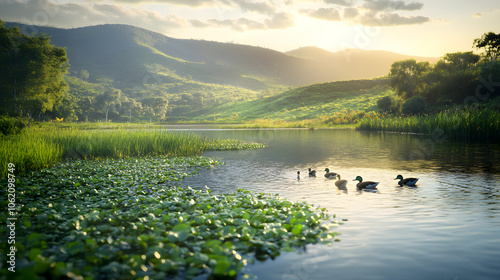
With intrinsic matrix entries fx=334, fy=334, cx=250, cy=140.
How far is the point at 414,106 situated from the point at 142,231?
189 ft

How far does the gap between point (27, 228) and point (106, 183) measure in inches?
241

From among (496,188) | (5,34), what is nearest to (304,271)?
(496,188)

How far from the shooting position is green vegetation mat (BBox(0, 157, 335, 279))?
20.7 ft

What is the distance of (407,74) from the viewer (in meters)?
70.2

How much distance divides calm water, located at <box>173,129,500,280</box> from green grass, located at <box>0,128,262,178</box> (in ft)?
22.3

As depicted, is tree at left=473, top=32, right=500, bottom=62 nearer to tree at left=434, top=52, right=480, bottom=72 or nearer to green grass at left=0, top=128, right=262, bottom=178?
tree at left=434, top=52, right=480, bottom=72

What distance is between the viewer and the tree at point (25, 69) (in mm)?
50656

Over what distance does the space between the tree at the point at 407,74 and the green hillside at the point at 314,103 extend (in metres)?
16.2

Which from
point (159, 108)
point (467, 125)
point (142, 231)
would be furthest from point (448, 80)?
point (159, 108)

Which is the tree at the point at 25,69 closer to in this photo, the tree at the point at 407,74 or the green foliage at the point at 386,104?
the green foliage at the point at 386,104

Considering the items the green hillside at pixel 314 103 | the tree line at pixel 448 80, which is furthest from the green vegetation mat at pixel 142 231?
the green hillside at pixel 314 103

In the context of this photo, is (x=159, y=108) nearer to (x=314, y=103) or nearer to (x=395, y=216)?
(x=314, y=103)

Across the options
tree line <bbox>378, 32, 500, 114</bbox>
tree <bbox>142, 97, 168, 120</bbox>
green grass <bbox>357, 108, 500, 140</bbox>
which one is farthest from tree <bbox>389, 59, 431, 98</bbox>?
tree <bbox>142, 97, 168, 120</bbox>

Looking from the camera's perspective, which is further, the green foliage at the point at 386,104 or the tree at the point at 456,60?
the green foliage at the point at 386,104
